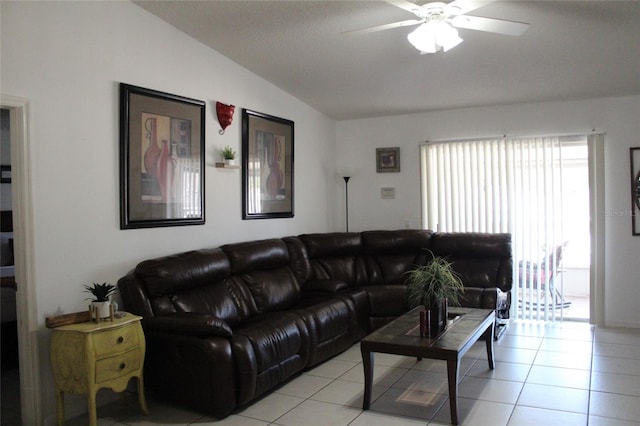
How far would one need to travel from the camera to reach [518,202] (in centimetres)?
567

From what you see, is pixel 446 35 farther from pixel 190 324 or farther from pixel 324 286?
pixel 324 286

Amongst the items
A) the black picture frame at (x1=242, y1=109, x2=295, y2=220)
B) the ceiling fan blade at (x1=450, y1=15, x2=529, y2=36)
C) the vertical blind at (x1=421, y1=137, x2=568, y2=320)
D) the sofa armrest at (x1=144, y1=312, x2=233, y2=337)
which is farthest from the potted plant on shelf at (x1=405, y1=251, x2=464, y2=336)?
the vertical blind at (x1=421, y1=137, x2=568, y2=320)

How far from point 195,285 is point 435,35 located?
2.42 metres

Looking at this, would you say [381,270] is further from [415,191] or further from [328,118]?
[328,118]

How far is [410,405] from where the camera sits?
3355 mm

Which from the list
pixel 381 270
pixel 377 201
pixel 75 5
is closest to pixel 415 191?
pixel 377 201

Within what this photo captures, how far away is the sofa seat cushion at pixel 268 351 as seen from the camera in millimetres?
3209

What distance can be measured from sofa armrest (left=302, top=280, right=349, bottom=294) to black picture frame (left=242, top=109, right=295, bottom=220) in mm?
857

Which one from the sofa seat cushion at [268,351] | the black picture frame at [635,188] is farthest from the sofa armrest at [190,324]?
the black picture frame at [635,188]

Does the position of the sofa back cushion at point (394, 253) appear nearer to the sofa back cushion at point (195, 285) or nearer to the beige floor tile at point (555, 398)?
the sofa back cushion at point (195, 285)

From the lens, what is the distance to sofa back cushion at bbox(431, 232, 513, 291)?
520cm

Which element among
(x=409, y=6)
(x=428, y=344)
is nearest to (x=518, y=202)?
(x=428, y=344)

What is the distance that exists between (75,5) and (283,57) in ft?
5.96

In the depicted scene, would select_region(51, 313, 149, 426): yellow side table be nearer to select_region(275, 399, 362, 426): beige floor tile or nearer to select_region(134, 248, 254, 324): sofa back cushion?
select_region(134, 248, 254, 324): sofa back cushion
